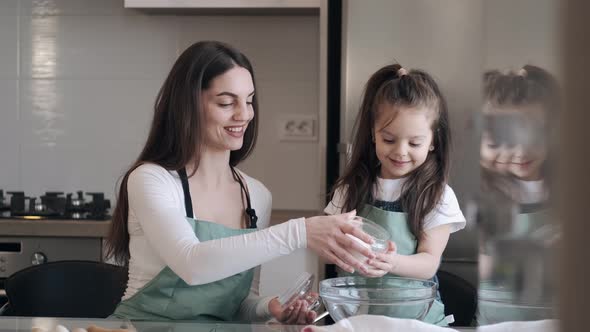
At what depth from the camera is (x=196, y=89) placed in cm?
152

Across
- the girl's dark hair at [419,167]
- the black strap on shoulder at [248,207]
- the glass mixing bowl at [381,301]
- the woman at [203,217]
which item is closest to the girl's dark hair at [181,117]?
the woman at [203,217]

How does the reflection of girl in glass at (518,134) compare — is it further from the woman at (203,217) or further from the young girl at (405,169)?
the young girl at (405,169)

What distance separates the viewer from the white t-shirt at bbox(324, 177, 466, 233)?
1452mm

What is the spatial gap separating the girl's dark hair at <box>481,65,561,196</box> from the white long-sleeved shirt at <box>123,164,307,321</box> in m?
1.17

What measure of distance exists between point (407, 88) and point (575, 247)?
1.43 meters

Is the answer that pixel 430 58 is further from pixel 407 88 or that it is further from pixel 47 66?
pixel 47 66

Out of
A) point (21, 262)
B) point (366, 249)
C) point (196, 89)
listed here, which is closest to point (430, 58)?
point (196, 89)

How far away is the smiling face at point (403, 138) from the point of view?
1453 millimetres

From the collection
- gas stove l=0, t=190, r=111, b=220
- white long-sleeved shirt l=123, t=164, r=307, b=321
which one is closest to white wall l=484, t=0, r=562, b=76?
white long-sleeved shirt l=123, t=164, r=307, b=321

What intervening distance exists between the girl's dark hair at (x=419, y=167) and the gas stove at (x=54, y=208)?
1207 mm

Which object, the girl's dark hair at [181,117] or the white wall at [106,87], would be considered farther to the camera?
the white wall at [106,87]

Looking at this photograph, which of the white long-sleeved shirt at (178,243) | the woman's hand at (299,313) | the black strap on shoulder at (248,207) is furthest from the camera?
the black strap on shoulder at (248,207)

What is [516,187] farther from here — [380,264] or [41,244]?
[41,244]

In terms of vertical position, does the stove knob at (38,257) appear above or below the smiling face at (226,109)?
below
